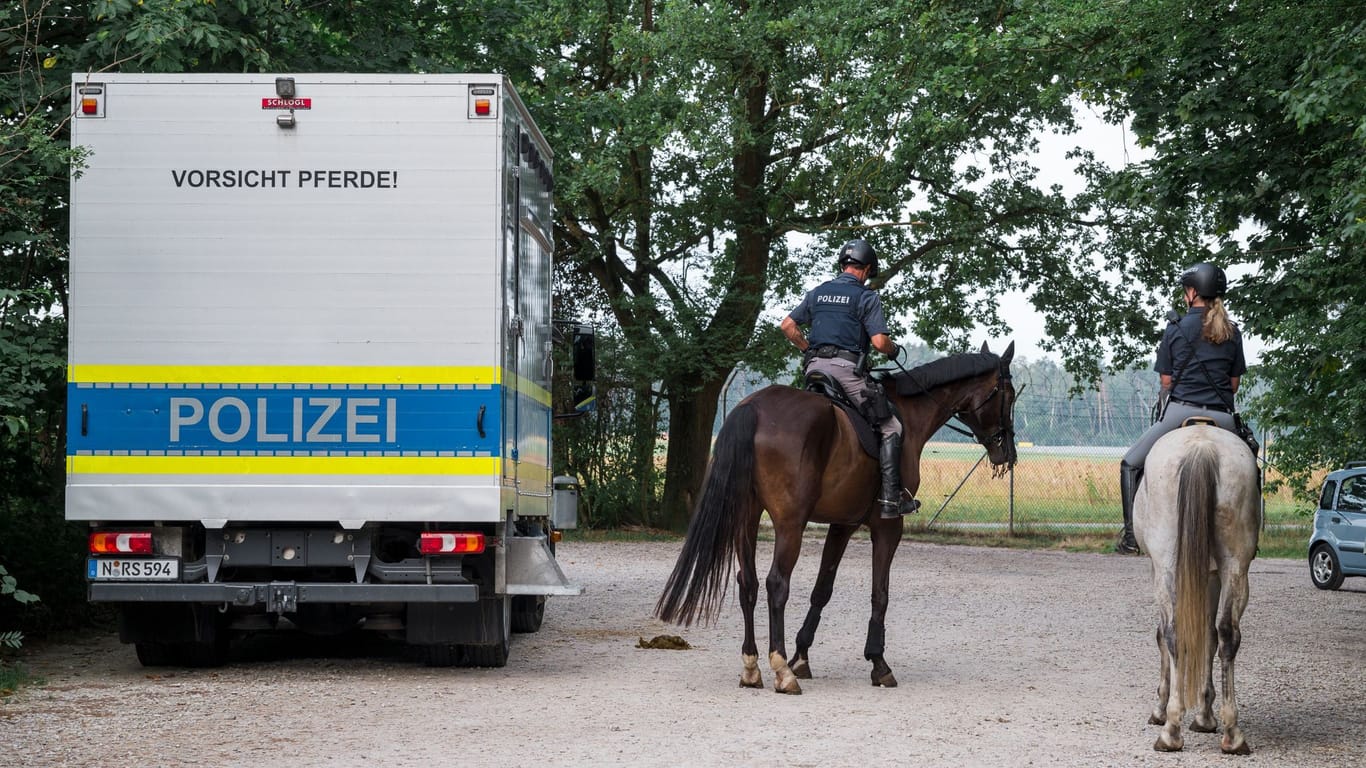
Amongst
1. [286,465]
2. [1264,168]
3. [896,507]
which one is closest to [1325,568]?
[1264,168]

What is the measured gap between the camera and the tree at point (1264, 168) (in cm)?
1198

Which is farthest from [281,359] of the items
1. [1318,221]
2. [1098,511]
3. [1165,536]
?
[1098,511]

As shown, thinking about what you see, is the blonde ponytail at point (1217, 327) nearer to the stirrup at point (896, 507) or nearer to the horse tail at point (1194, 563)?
the horse tail at point (1194, 563)

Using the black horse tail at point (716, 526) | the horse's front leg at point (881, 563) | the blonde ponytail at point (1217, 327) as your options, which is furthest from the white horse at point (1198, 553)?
the black horse tail at point (716, 526)

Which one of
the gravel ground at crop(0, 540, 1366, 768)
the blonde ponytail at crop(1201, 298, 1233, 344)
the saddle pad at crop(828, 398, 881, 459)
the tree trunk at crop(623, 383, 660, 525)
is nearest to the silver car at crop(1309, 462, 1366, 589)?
the gravel ground at crop(0, 540, 1366, 768)

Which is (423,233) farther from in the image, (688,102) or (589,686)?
(688,102)

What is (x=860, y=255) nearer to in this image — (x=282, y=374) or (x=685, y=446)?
(x=282, y=374)

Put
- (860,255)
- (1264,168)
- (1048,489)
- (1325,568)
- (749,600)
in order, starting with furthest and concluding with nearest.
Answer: (1048,489) → (1325,568) → (1264,168) → (860,255) → (749,600)

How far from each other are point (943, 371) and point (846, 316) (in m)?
1.04

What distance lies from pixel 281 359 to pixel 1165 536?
5.29 m

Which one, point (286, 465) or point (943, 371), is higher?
point (943, 371)

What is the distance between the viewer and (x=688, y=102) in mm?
22969

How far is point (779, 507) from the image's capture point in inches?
383

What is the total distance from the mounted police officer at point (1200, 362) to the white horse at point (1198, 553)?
32cm
